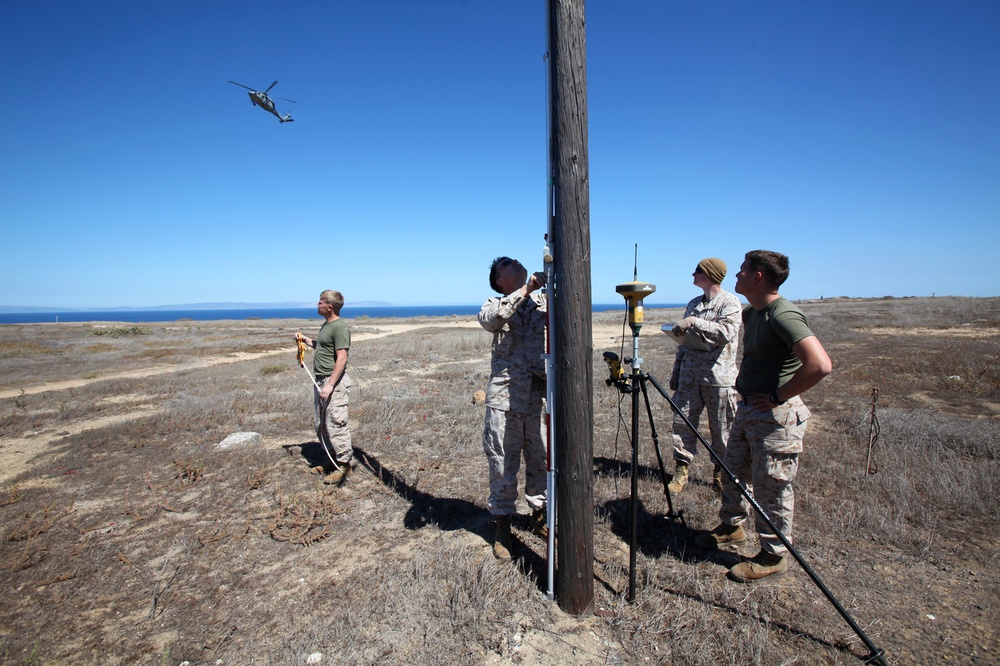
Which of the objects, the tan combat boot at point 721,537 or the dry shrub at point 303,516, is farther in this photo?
the dry shrub at point 303,516

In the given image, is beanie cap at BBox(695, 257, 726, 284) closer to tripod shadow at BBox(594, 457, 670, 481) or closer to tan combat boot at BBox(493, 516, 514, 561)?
tripod shadow at BBox(594, 457, 670, 481)

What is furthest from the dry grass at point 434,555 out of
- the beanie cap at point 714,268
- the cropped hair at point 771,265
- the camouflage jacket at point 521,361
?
the beanie cap at point 714,268

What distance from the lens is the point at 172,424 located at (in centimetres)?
756

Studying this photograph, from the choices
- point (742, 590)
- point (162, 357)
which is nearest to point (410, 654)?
point (742, 590)

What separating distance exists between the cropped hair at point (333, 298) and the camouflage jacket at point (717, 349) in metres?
3.73

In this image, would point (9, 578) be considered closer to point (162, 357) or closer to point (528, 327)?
point (528, 327)

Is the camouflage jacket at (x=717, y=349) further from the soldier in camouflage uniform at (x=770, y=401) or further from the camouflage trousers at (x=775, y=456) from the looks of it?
the camouflage trousers at (x=775, y=456)

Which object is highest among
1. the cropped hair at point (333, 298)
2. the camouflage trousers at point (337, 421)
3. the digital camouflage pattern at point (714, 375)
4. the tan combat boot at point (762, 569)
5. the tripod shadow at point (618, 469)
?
the cropped hair at point (333, 298)

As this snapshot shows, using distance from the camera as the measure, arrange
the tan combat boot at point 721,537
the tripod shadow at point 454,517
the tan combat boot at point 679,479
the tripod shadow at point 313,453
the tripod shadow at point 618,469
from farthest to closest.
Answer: the tripod shadow at point 313,453, the tripod shadow at point 618,469, the tan combat boot at point 679,479, the tan combat boot at point 721,537, the tripod shadow at point 454,517

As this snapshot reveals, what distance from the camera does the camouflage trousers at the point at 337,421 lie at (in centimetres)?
518

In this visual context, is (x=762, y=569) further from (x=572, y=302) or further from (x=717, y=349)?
(x=572, y=302)

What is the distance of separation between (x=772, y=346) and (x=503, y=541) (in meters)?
2.35

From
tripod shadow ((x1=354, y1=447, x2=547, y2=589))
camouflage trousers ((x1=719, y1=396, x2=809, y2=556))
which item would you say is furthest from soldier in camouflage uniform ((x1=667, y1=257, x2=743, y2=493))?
tripod shadow ((x1=354, y1=447, x2=547, y2=589))

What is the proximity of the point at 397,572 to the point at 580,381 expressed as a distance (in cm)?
197
